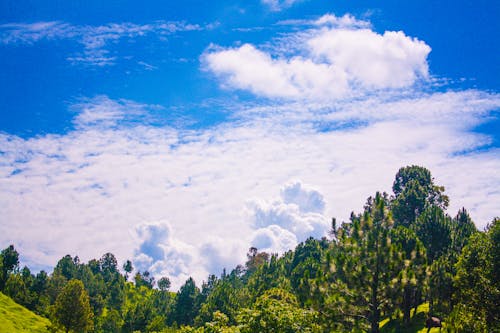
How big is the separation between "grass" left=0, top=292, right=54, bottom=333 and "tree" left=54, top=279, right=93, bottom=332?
1142 centimetres

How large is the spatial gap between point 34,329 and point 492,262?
87568 millimetres

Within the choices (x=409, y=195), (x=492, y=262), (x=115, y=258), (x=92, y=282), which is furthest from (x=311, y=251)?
(x=115, y=258)

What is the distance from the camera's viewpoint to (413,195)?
7881 cm

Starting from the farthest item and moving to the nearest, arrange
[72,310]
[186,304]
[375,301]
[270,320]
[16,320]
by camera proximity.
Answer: [186,304] → [16,320] → [72,310] → [375,301] → [270,320]

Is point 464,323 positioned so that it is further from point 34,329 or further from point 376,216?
point 34,329

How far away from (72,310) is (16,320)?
22486 mm

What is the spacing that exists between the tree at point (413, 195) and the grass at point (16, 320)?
252ft

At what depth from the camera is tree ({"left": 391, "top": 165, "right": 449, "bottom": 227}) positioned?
259ft

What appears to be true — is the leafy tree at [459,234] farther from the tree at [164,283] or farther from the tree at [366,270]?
the tree at [164,283]

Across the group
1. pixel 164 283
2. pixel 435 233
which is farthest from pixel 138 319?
pixel 164 283

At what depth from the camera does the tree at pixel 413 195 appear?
259 feet

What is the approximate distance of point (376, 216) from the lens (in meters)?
33.0

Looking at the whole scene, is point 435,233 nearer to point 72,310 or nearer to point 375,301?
point 375,301

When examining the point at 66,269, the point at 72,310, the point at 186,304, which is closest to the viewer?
the point at 72,310
